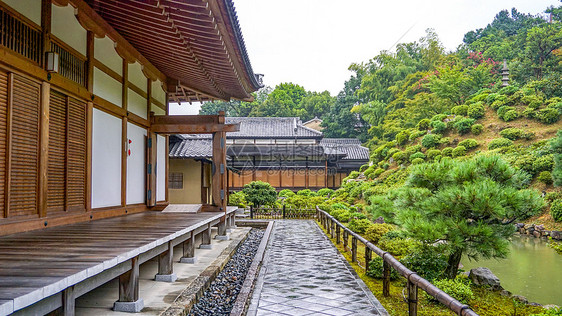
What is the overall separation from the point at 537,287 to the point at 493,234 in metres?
3.09

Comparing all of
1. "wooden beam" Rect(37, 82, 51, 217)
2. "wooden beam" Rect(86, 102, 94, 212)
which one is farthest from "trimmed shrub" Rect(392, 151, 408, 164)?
"wooden beam" Rect(37, 82, 51, 217)

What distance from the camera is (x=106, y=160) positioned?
7559 millimetres

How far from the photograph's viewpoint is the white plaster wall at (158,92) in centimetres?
1073

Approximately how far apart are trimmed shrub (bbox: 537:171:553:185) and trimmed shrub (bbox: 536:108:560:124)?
314 inches

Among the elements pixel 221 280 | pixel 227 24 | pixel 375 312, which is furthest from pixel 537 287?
pixel 227 24

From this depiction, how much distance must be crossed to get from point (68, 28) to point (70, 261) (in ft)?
14.1

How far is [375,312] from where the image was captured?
15.7 ft

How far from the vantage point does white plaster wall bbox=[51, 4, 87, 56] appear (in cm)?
591

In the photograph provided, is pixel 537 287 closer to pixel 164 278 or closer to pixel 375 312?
pixel 375 312

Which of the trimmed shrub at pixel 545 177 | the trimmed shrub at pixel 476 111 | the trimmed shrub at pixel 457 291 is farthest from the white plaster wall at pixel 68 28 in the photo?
the trimmed shrub at pixel 476 111

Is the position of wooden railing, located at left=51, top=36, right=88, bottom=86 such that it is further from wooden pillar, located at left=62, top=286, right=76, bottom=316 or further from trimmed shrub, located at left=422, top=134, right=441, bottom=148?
trimmed shrub, located at left=422, top=134, right=441, bottom=148

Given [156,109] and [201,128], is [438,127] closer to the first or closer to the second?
[156,109]

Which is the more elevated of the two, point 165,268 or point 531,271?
point 165,268

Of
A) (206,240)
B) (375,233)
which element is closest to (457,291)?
(375,233)
